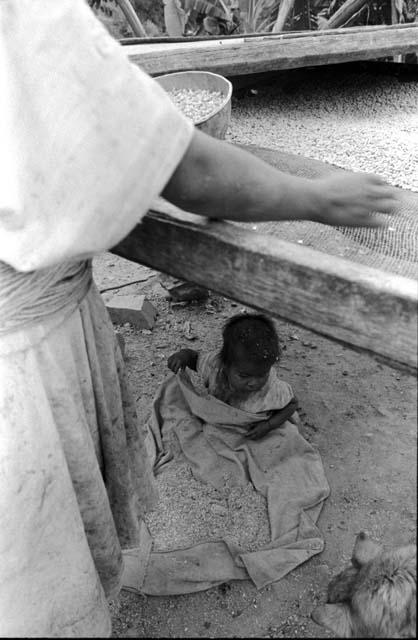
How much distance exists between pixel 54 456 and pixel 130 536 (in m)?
0.63

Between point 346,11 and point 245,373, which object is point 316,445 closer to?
point 245,373

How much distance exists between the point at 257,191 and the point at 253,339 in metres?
1.28

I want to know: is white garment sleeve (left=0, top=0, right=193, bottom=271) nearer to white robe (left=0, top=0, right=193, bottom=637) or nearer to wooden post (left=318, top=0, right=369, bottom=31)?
white robe (left=0, top=0, right=193, bottom=637)

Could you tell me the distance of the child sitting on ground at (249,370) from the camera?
2.28 metres

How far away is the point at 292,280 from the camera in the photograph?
3.72 feet

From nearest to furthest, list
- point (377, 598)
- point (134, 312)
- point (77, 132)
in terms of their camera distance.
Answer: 1. point (377, 598)
2. point (77, 132)
3. point (134, 312)

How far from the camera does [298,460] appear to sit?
2.48 metres

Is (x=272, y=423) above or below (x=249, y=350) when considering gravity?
below

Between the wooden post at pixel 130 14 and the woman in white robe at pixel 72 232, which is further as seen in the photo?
the wooden post at pixel 130 14

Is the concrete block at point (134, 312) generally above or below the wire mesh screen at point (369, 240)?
below

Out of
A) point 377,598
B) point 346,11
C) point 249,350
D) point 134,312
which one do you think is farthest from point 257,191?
point 346,11

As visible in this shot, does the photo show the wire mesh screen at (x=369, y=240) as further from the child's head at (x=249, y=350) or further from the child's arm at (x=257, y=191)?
the child's head at (x=249, y=350)

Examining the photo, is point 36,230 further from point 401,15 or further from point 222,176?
point 401,15

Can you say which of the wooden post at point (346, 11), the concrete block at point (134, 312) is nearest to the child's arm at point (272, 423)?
the concrete block at point (134, 312)
